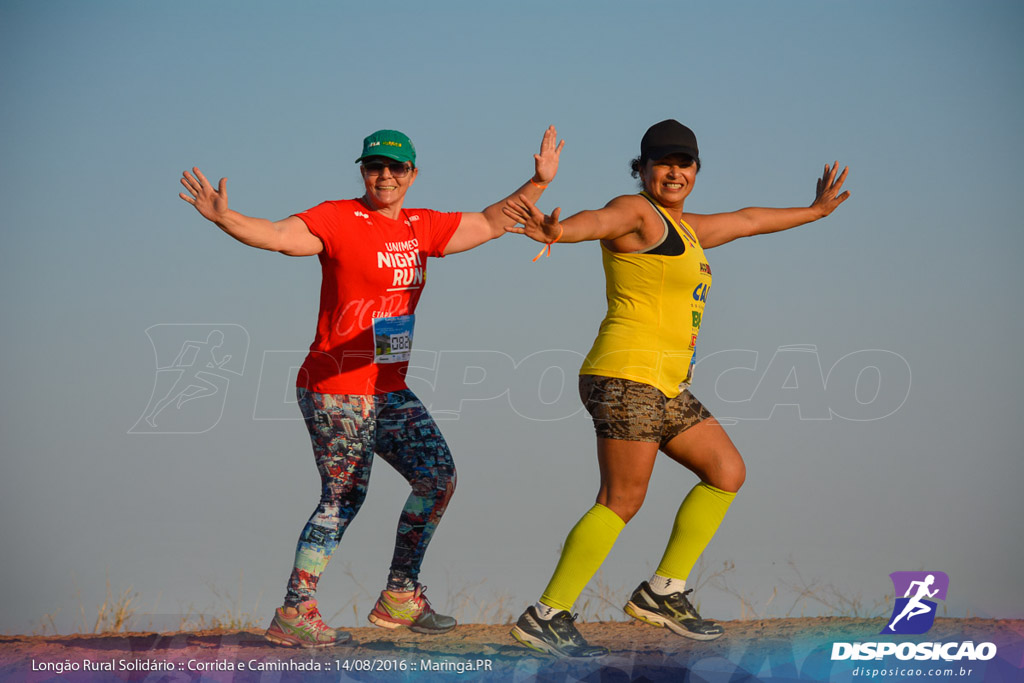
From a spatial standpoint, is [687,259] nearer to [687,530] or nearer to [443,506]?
[687,530]

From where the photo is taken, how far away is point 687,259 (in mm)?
5621

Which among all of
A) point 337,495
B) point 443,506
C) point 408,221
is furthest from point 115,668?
point 408,221

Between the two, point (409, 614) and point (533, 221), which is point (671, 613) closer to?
point (409, 614)

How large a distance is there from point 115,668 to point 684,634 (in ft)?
10.3

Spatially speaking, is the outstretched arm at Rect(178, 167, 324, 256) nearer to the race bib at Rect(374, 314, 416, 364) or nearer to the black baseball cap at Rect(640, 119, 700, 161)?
the race bib at Rect(374, 314, 416, 364)

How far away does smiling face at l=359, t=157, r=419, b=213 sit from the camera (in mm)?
5840

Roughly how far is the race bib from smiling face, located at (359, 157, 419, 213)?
0.64 metres

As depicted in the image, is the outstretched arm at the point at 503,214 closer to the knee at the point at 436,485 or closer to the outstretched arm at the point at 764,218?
the outstretched arm at the point at 764,218

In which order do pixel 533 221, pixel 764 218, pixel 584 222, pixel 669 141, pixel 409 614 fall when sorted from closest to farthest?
pixel 533 221, pixel 584 222, pixel 669 141, pixel 409 614, pixel 764 218

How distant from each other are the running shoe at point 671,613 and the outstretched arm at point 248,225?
8.74 feet

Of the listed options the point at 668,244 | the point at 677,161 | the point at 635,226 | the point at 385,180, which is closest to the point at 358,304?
the point at 385,180

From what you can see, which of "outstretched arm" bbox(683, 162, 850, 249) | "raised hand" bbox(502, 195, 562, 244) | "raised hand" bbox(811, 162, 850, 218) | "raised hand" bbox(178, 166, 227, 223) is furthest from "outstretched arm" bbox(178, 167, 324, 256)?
"raised hand" bbox(811, 162, 850, 218)

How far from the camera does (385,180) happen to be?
5840 mm

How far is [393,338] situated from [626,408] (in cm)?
135
